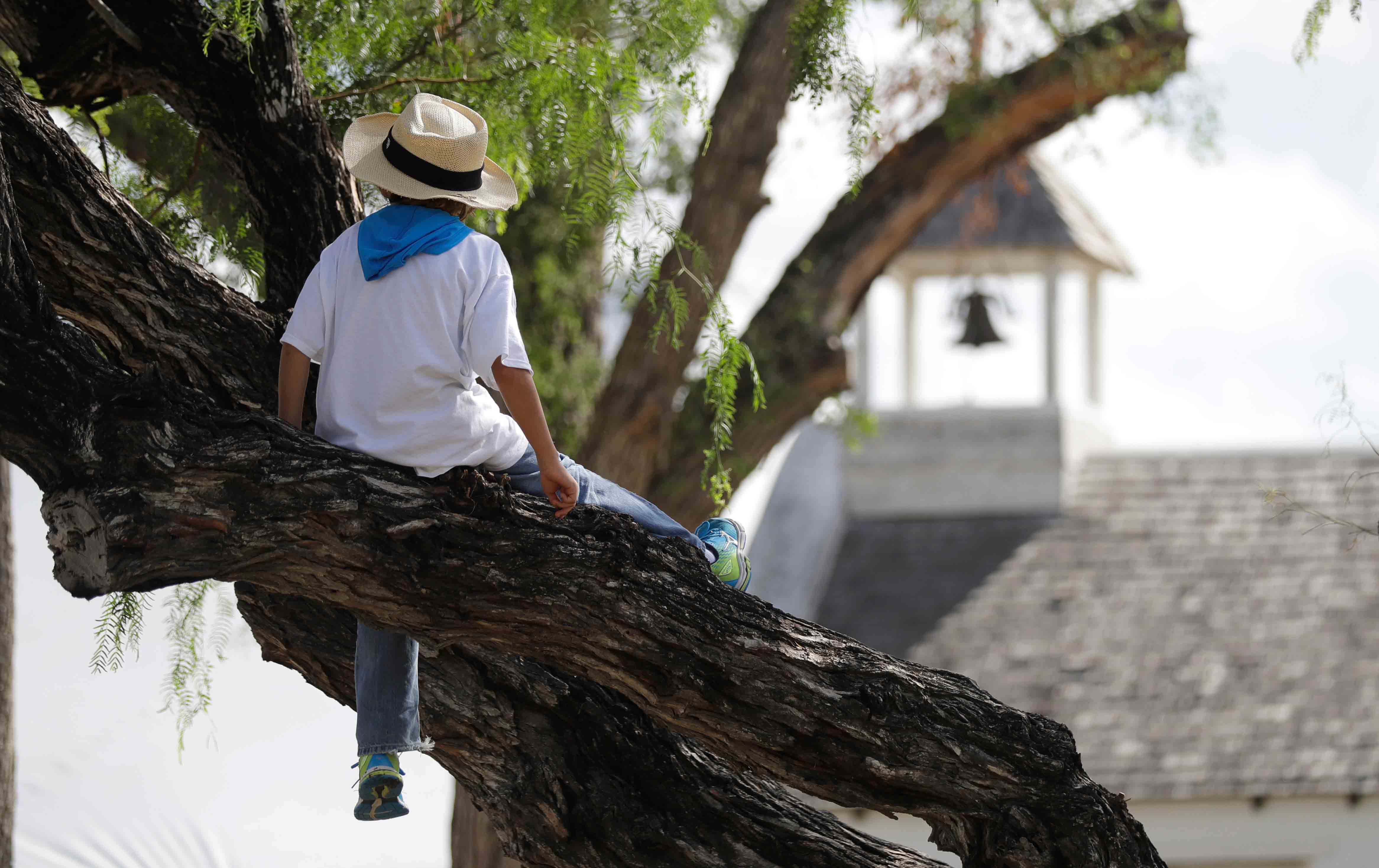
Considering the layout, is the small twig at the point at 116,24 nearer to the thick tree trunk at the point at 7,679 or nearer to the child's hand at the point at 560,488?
the child's hand at the point at 560,488

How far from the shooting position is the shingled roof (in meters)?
10.9

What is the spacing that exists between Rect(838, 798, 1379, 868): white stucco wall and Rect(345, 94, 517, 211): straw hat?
822cm

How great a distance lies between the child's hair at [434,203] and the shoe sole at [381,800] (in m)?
1.21

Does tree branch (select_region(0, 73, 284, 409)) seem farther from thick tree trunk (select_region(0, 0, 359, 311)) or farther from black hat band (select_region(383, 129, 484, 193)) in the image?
black hat band (select_region(383, 129, 484, 193))

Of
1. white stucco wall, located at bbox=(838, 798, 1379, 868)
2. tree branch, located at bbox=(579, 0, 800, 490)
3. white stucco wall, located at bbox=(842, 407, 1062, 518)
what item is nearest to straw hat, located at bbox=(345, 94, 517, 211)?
tree branch, located at bbox=(579, 0, 800, 490)

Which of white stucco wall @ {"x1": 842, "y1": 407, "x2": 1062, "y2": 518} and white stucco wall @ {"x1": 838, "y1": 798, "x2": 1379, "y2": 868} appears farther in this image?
white stucco wall @ {"x1": 842, "y1": 407, "x2": 1062, "y2": 518}

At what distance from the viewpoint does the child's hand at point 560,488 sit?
2.89 metres

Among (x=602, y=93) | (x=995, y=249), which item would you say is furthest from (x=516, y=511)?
(x=995, y=249)

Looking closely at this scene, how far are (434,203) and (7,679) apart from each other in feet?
11.3

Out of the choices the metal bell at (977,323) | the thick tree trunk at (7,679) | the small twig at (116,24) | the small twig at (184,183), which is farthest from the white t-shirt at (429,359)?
the metal bell at (977,323)

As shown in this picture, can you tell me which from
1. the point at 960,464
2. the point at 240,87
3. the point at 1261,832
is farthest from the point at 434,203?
the point at 960,464

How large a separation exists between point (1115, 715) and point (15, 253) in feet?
32.3

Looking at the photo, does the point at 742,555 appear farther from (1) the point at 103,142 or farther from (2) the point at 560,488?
(1) the point at 103,142

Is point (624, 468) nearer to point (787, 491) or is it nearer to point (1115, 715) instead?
point (1115, 715)
